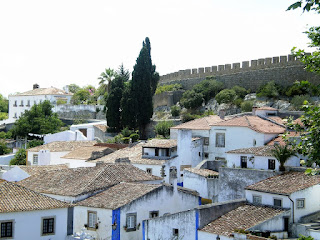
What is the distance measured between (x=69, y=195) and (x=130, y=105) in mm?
20940

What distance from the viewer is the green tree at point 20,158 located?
134ft

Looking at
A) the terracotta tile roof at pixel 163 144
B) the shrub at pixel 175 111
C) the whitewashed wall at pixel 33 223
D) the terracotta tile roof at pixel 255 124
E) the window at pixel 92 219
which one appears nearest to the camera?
the whitewashed wall at pixel 33 223

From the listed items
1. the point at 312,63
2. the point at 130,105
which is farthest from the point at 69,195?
the point at 130,105

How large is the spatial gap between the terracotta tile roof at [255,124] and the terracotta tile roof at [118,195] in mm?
10841

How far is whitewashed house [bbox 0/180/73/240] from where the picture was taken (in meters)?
18.5

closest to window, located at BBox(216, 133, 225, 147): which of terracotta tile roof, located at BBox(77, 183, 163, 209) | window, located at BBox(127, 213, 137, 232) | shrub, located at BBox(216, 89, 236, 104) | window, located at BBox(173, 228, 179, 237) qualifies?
terracotta tile roof, located at BBox(77, 183, 163, 209)

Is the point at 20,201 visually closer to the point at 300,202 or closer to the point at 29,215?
the point at 29,215

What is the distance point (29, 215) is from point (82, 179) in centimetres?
657

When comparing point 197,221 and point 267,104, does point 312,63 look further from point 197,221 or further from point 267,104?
point 267,104

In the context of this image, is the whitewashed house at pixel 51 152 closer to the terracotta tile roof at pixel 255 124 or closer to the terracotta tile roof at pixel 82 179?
the terracotta tile roof at pixel 82 179

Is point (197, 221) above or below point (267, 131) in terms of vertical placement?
below

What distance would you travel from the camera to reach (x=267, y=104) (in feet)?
140

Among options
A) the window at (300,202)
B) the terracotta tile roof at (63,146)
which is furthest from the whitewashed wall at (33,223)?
the terracotta tile roof at (63,146)

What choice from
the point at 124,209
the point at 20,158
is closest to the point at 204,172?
the point at 124,209
